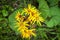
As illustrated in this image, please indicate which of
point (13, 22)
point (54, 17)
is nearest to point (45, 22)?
point (54, 17)

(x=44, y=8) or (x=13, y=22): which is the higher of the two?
(x=44, y=8)

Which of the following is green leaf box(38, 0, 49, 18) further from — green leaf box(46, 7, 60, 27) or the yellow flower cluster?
the yellow flower cluster

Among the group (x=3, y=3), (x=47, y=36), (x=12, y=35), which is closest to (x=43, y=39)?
(x=47, y=36)

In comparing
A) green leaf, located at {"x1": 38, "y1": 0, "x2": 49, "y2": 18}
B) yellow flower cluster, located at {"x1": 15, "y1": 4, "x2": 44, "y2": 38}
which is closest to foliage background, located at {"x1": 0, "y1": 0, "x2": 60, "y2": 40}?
green leaf, located at {"x1": 38, "y1": 0, "x2": 49, "y2": 18}

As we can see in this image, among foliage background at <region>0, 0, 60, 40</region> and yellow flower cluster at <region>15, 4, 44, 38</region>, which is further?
foliage background at <region>0, 0, 60, 40</region>

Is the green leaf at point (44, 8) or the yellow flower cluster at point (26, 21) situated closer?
the yellow flower cluster at point (26, 21)

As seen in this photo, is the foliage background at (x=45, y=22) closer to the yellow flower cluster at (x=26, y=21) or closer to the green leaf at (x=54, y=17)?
the green leaf at (x=54, y=17)

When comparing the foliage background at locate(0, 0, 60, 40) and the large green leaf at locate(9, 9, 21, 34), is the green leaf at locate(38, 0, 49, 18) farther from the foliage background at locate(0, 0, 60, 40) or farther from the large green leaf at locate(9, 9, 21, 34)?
the large green leaf at locate(9, 9, 21, 34)

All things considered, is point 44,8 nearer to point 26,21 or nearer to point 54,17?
point 54,17

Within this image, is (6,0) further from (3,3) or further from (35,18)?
(35,18)

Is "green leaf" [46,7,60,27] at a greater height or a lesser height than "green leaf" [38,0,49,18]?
lesser

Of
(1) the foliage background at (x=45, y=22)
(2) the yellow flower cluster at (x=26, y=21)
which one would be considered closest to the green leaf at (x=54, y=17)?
(1) the foliage background at (x=45, y=22)
